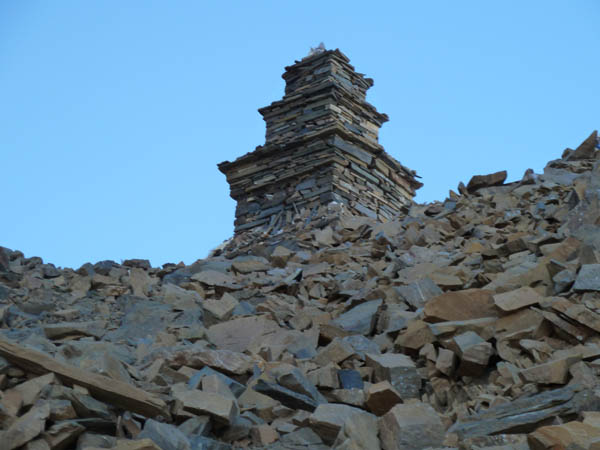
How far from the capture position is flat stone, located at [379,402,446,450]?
306 centimetres

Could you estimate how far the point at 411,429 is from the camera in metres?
3.09

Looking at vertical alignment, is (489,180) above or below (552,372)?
above

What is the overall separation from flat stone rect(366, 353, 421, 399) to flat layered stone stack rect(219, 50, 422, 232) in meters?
6.29

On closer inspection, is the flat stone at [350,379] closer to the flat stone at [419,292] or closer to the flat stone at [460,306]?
the flat stone at [460,306]

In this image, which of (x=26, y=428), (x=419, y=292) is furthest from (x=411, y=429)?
(x=419, y=292)

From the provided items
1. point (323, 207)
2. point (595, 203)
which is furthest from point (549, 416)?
point (323, 207)

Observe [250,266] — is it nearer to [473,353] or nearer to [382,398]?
[473,353]

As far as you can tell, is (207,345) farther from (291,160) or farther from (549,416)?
(291,160)

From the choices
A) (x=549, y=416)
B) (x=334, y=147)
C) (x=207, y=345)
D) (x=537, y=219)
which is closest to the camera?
(x=549, y=416)

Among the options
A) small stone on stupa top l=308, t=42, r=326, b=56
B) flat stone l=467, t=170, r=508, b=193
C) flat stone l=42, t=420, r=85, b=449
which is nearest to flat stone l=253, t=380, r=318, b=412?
flat stone l=42, t=420, r=85, b=449

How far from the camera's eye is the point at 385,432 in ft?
10.4

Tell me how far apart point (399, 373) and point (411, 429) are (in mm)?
857

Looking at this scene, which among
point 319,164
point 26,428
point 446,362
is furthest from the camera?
point 319,164

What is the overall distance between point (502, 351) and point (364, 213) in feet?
22.3
